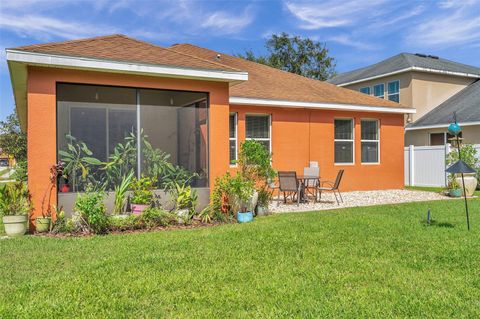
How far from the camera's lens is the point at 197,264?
501cm

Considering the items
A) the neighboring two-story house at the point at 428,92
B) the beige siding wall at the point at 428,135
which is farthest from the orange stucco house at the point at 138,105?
the neighboring two-story house at the point at 428,92

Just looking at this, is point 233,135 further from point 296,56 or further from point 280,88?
point 296,56

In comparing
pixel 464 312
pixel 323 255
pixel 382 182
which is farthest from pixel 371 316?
pixel 382 182

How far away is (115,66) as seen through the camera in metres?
7.70

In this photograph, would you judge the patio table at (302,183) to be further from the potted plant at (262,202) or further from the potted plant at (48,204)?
the potted plant at (48,204)

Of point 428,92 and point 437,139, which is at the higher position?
point 428,92

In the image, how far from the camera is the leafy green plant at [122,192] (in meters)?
7.71

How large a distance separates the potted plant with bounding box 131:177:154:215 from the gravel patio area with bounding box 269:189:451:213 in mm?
3579

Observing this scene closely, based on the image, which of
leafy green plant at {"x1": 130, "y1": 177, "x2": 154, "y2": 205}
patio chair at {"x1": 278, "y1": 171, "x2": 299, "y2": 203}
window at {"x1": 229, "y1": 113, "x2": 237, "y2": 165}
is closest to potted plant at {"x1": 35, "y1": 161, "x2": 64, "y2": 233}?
leafy green plant at {"x1": 130, "y1": 177, "x2": 154, "y2": 205}

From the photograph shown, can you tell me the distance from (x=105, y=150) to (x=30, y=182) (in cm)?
151

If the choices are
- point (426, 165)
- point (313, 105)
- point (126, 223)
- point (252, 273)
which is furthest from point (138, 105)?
point (426, 165)

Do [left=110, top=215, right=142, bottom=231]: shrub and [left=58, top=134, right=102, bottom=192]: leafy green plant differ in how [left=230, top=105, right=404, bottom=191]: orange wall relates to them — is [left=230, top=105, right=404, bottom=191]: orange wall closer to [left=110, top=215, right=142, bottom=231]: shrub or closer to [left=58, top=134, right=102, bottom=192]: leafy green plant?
[left=58, top=134, right=102, bottom=192]: leafy green plant

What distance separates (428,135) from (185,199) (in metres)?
16.1

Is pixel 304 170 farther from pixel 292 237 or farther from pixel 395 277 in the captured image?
pixel 395 277
